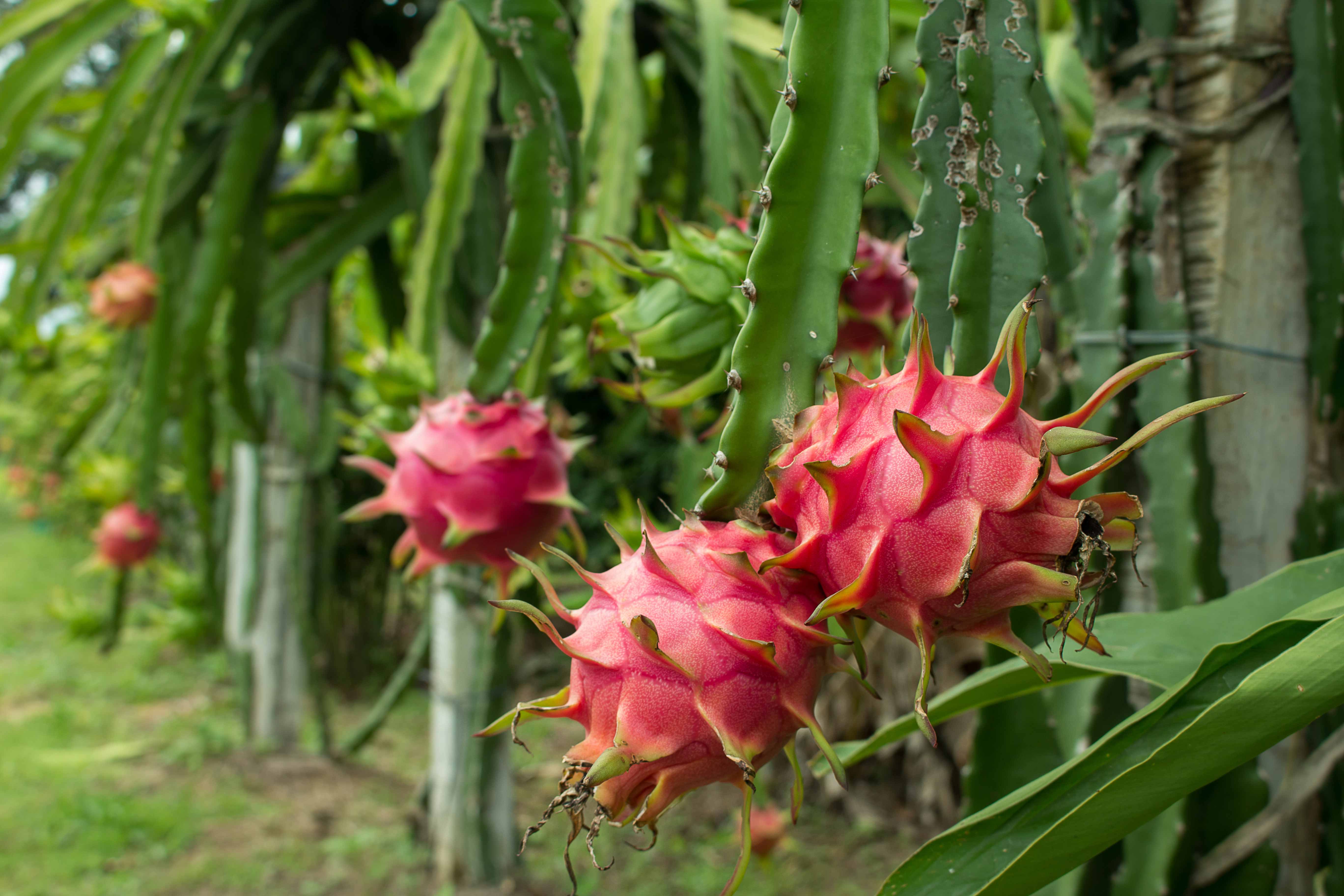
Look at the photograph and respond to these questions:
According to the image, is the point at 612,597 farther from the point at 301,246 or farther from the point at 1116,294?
the point at 301,246

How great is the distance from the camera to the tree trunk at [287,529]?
2168mm

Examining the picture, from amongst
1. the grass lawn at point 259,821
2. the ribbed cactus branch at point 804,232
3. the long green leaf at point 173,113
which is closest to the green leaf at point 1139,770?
the ribbed cactus branch at point 804,232

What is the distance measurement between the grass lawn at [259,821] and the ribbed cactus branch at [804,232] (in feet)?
5.41

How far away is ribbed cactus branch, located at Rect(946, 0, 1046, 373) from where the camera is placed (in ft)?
1.79

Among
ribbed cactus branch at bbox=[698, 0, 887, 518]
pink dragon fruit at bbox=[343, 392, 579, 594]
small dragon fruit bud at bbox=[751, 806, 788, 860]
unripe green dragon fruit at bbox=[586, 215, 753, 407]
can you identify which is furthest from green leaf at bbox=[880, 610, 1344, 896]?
small dragon fruit bud at bbox=[751, 806, 788, 860]

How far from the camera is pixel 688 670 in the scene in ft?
1.44

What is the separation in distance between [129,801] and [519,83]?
8.27 ft

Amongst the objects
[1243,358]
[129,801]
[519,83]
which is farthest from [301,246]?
[1243,358]

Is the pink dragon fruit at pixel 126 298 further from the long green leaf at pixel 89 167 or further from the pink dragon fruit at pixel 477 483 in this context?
the pink dragon fruit at pixel 477 483

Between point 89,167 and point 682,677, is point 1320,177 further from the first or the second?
point 89,167

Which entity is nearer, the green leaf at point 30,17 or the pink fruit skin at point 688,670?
the pink fruit skin at point 688,670

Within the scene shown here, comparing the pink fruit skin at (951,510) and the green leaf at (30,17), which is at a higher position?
the green leaf at (30,17)

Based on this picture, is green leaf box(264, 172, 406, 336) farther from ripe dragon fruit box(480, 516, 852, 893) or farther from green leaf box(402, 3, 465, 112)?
ripe dragon fruit box(480, 516, 852, 893)

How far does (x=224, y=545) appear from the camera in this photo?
7.36 ft
